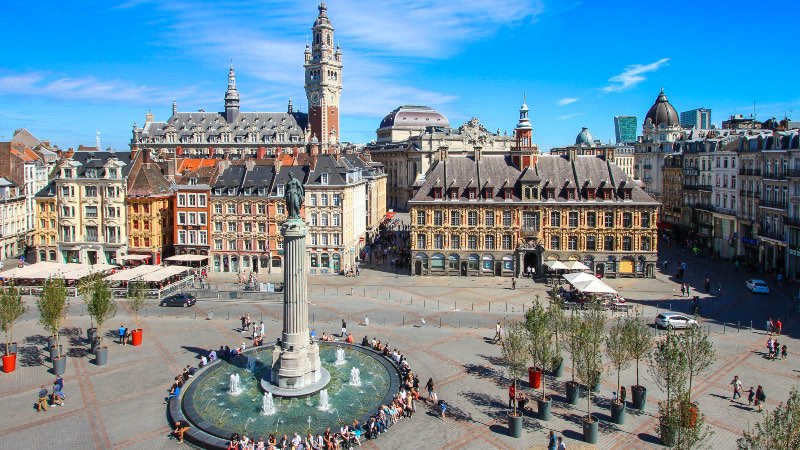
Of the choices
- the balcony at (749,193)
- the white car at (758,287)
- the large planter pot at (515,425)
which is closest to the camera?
the large planter pot at (515,425)

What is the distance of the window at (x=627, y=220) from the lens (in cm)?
6769

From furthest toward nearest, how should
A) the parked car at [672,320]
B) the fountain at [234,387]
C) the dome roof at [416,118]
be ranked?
the dome roof at [416,118] < the parked car at [672,320] < the fountain at [234,387]

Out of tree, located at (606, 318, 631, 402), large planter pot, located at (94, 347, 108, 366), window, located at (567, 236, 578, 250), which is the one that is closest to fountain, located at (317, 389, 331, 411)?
tree, located at (606, 318, 631, 402)

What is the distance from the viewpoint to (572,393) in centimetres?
3238

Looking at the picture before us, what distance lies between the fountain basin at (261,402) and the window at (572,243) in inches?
1433

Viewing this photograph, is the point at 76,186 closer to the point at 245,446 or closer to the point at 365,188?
the point at 365,188

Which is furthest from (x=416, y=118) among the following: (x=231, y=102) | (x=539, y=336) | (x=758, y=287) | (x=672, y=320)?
(x=539, y=336)

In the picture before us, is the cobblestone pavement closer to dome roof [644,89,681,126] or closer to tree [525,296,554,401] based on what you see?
tree [525,296,554,401]

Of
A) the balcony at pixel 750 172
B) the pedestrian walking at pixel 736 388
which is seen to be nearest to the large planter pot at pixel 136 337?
the pedestrian walking at pixel 736 388

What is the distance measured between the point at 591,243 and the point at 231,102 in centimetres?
10795

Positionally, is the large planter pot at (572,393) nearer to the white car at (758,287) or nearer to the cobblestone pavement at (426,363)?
the cobblestone pavement at (426,363)

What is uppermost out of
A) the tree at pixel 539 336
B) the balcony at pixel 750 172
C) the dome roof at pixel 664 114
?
the dome roof at pixel 664 114

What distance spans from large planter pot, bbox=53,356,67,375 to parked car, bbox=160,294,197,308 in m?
17.1

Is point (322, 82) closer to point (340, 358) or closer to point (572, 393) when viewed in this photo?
point (340, 358)
